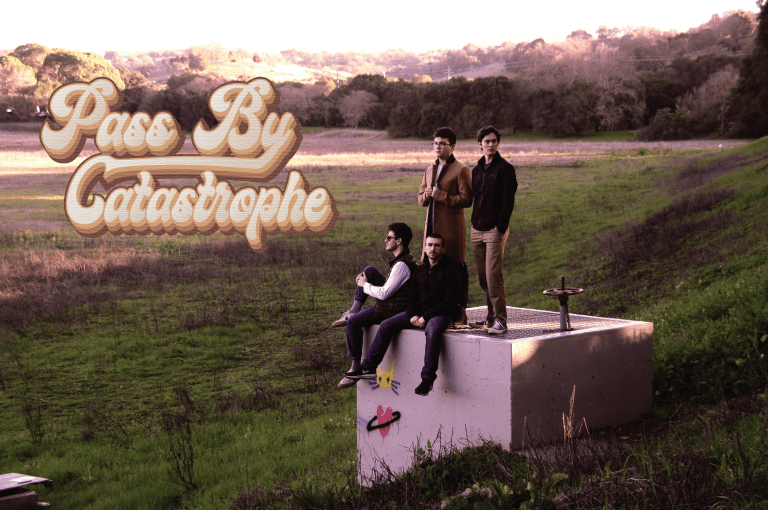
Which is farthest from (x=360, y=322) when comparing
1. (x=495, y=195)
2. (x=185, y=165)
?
(x=185, y=165)

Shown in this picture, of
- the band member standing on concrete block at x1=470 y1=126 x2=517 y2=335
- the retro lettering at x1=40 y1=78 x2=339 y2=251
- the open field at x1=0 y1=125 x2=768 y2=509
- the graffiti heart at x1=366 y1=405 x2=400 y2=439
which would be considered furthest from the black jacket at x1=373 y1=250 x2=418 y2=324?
the retro lettering at x1=40 y1=78 x2=339 y2=251

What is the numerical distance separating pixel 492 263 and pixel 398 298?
1224mm

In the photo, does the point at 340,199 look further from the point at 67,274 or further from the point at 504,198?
the point at 504,198

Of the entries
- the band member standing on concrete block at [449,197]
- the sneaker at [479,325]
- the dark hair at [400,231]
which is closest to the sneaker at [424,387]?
the band member standing on concrete block at [449,197]

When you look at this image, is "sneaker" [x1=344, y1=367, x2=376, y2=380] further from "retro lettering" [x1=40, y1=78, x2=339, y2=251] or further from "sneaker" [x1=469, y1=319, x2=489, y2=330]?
"retro lettering" [x1=40, y1=78, x2=339, y2=251]

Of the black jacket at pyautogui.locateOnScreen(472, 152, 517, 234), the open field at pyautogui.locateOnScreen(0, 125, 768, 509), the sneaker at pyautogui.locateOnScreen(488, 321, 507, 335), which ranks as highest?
the black jacket at pyautogui.locateOnScreen(472, 152, 517, 234)

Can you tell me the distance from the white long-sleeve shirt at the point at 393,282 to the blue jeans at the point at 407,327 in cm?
30

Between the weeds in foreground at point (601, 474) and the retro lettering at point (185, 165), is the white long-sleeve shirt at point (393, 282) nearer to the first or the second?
the weeds in foreground at point (601, 474)

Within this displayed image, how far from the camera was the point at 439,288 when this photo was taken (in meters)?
7.41

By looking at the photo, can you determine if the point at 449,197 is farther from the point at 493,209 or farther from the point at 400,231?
the point at 400,231

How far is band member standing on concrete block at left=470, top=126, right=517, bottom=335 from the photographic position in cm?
729

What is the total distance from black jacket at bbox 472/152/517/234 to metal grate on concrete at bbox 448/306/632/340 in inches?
46.8

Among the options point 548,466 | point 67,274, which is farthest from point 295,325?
point 548,466

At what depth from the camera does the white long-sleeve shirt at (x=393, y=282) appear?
7.73m
